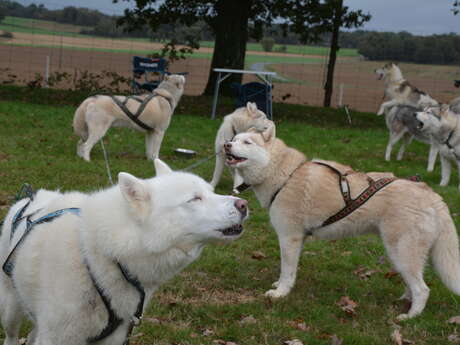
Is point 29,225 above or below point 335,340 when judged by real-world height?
above

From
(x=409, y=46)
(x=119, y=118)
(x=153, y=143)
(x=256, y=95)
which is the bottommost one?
(x=153, y=143)

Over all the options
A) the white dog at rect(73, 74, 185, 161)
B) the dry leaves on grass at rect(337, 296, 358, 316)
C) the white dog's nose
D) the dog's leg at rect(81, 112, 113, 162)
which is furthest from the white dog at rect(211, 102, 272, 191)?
the white dog's nose

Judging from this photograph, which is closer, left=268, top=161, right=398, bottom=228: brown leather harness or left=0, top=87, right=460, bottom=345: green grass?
left=0, top=87, right=460, bottom=345: green grass

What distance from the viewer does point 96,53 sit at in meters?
27.8

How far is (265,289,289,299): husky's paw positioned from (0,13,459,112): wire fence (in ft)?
57.5

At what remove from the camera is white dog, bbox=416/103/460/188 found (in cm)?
1008

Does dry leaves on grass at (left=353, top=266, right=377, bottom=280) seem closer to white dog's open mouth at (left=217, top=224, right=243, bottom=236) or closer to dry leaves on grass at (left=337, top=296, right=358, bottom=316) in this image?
dry leaves on grass at (left=337, top=296, right=358, bottom=316)

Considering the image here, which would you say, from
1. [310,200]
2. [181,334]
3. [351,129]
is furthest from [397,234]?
[351,129]

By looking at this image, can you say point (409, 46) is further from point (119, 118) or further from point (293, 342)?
point (293, 342)

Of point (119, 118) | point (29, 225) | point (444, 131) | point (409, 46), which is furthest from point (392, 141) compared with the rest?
point (409, 46)

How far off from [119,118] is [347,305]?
6.73 meters

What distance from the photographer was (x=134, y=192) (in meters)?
2.87

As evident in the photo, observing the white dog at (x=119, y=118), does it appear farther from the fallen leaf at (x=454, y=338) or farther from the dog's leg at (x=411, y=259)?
the fallen leaf at (x=454, y=338)

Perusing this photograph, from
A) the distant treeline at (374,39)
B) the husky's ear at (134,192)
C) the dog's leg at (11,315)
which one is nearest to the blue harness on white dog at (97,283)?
the dog's leg at (11,315)
